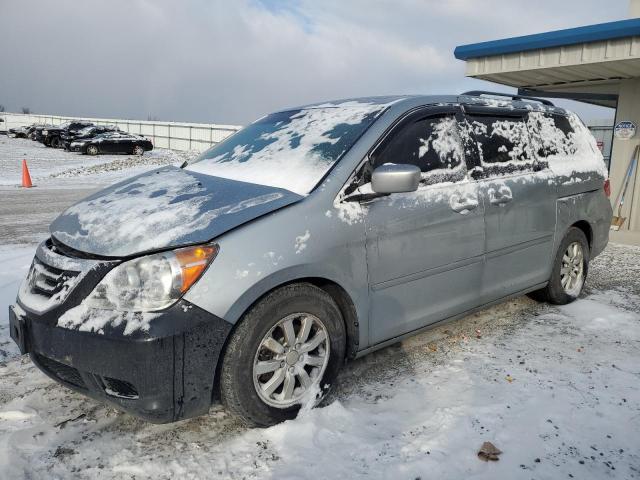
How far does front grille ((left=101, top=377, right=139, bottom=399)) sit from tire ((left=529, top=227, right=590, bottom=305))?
3.72 m

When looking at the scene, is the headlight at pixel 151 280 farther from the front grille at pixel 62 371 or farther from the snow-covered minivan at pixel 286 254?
the front grille at pixel 62 371

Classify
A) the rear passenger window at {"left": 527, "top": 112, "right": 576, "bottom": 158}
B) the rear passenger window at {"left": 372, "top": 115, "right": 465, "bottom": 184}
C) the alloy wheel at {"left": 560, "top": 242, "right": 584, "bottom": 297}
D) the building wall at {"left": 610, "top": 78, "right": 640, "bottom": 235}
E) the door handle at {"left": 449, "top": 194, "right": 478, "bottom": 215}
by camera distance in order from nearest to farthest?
the rear passenger window at {"left": 372, "top": 115, "right": 465, "bottom": 184} → the door handle at {"left": 449, "top": 194, "right": 478, "bottom": 215} → the rear passenger window at {"left": 527, "top": 112, "right": 576, "bottom": 158} → the alloy wheel at {"left": 560, "top": 242, "right": 584, "bottom": 297} → the building wall at {"left": 610, "top": 78, "right": 640, "bottom": 235}

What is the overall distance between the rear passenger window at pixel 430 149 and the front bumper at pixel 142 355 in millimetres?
1505

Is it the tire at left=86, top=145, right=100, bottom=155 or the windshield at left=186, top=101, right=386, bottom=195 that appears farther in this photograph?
the tire at left=86, top=145, right=100, bottom=155

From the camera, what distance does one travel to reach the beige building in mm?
8031

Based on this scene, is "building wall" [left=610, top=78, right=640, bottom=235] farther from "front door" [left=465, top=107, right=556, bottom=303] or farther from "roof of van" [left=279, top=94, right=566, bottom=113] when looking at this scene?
"front door" [left=465, top=107, right=556, bottom=303]

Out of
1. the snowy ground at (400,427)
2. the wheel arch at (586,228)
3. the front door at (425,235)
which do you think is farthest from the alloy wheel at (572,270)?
the front door at (425,235)

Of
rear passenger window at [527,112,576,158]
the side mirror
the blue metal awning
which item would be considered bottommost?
the side mirror

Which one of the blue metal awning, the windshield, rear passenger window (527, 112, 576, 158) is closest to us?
the windshield

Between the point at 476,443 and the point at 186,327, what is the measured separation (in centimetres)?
160

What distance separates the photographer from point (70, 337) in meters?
2.48

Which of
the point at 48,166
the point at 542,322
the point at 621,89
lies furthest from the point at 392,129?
the point at 48,166

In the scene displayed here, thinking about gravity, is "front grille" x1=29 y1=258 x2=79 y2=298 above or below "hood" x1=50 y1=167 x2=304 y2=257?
below

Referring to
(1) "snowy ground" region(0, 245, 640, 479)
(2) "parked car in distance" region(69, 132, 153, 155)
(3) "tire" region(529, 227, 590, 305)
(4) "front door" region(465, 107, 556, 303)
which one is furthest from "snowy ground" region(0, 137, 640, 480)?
(2) "parked car in distance" region(69, 132, 153, 155)
